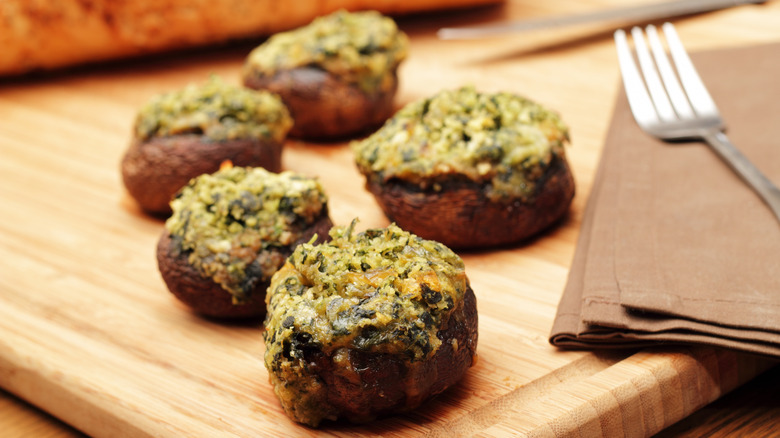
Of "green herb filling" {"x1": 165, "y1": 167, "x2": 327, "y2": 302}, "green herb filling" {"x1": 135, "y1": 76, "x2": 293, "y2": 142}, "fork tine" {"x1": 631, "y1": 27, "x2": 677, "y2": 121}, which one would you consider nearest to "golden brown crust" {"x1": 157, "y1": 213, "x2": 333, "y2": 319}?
"green herb filling" {"x1": 165, "y1": 167, "x2": 327, "y2": 302}

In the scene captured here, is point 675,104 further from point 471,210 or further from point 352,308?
point 352,308

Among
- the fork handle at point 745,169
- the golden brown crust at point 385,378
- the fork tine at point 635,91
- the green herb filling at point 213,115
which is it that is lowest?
the golden brown crust at point 385,378

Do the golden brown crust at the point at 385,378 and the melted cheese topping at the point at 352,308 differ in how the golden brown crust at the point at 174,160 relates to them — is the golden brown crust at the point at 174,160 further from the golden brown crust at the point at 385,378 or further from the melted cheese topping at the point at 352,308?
the golden brown crust at the point at 385,378

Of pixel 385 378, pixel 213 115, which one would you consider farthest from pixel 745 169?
pixel 213 115

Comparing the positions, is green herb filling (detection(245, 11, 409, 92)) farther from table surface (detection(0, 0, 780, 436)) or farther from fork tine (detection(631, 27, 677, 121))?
fork tine (detection(631, 27, 677, 121))

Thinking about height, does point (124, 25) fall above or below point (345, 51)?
below

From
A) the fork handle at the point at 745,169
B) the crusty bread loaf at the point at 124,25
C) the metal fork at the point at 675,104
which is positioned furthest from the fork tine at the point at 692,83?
the crusty bread loaf at the point at 124,25
